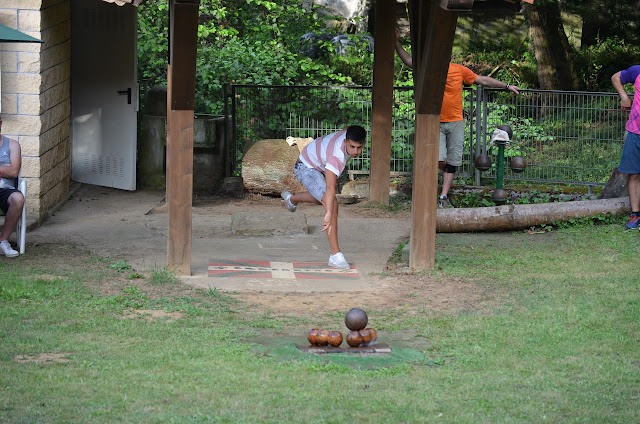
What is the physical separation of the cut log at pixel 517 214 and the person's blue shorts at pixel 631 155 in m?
0.66

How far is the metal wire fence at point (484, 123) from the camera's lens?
12367 millimetres

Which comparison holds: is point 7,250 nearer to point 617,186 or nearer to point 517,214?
point 517,214

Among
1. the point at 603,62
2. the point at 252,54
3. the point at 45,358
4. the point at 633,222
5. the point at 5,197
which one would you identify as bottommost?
the point at 45,358

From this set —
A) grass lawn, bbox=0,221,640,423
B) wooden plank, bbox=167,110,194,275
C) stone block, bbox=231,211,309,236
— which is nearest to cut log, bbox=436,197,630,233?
stone block, bbox=231,211,309,236

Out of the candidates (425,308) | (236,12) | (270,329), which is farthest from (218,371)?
(236,12)

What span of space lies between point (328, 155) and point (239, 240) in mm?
1992

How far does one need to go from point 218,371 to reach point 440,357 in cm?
140

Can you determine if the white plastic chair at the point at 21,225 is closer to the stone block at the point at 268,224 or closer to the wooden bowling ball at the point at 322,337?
the stone block at the point at 268,224

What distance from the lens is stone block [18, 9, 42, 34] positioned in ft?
31.6

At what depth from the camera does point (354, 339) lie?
5.55m

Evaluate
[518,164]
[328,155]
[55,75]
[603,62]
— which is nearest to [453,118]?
[518,164]

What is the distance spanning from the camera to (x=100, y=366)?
5152 mm

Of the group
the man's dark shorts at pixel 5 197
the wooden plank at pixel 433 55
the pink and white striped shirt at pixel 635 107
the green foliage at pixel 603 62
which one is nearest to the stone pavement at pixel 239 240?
the man's dark shorts at pixel 5 197

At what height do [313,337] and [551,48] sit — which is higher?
[551,48]
